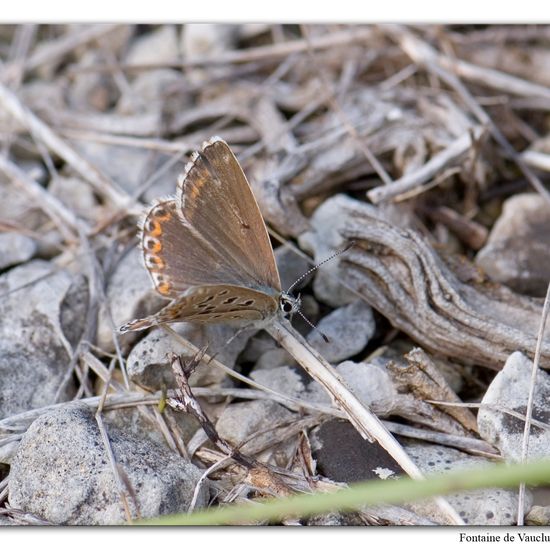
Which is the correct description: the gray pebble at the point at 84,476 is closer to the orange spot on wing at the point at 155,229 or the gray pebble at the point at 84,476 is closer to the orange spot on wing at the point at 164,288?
the orange spot on wing at the point at 164,288

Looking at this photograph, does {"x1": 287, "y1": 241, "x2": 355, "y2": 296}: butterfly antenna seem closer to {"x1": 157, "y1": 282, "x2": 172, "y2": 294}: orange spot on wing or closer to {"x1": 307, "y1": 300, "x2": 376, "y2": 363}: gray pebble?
{"x1": 307, "y1": 300, "x2": 376, "y2": 363}: gray pebble

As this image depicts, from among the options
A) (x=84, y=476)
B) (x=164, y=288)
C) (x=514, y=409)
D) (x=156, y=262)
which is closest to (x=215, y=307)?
(x=164, y=288)

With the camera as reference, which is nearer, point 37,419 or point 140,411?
point 37,419

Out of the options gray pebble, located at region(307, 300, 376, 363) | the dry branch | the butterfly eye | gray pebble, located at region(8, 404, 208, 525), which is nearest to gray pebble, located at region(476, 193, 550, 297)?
the dry branch

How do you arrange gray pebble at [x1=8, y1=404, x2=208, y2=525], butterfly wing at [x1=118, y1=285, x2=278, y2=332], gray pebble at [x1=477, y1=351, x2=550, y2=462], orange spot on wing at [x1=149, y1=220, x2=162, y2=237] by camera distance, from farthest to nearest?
1. orange spot on wing at [x1=149, y1=220, x2=162, y2=237]
2. gray pebble at [x1=477, y1=351, x2=550, y2=462]
3. gray pebble at [x1=8, y1=404, x2=208, y2=525]
4. butterfly wing at [x1=118, y1=285, x2=278, y2=332]

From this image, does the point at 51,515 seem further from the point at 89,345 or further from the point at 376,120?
the point at 376,120
